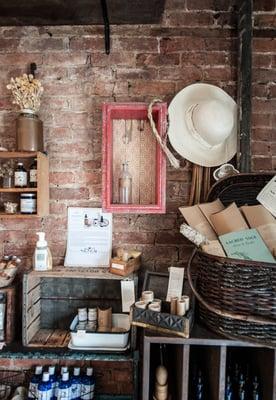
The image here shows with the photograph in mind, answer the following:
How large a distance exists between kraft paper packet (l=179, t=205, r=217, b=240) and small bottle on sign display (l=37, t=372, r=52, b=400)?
1045 mm

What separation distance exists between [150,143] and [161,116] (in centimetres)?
19

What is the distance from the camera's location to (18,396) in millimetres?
1703

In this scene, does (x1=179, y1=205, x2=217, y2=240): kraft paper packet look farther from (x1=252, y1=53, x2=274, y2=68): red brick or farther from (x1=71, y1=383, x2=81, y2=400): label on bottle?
(x1=71, y1=383, x2=81, y2=400): label on bottle

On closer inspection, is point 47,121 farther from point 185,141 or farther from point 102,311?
point 102,311

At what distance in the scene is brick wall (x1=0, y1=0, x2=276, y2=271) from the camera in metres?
1.76

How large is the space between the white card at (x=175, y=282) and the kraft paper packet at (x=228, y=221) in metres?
0.28

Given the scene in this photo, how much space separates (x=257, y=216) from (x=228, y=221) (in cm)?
13

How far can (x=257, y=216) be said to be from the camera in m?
1.41

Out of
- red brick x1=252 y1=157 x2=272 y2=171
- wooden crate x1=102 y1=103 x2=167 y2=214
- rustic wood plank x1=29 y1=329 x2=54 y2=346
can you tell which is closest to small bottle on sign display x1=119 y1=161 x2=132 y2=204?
wooden crate x1=102 y1=103 x2=167 y2=214

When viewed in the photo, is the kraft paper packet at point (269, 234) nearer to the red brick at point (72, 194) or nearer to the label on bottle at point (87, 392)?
the red brick at point (72, 194)

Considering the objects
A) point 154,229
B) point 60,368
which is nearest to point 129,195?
point 154,229

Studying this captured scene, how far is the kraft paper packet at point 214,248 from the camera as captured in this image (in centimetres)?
130

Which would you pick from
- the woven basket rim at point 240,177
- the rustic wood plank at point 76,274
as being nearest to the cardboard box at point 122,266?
the rustic wood plank at point 76,274

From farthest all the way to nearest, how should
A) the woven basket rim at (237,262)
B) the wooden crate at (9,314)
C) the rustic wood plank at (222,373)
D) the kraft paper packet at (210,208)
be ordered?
the wooden crate at (9,314)
the kraft paper packet at (210,208)
the rustic wood plank at (222,373)
the woven basket rim at (237,262)
